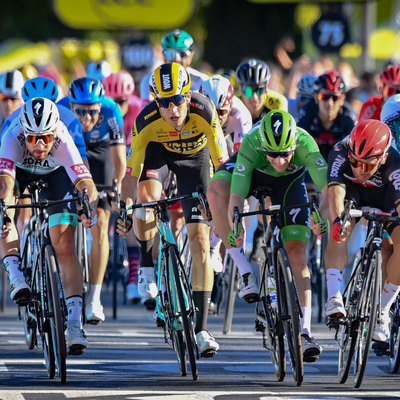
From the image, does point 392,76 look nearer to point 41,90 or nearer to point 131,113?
point 131,113

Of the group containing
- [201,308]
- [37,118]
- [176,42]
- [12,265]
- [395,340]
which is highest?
[176,42]

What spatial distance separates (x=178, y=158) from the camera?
11094mm

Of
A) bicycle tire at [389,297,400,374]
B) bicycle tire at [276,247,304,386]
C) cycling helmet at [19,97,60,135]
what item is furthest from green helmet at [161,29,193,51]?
bicycle tire at [276,247,304,386]

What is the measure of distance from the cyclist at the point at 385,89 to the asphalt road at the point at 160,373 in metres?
2.23

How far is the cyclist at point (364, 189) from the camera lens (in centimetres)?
968

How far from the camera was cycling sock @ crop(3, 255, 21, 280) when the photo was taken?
34.0 feet

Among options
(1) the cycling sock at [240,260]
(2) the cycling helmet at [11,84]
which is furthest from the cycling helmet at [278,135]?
(2) the cycling helmet at [11,84]

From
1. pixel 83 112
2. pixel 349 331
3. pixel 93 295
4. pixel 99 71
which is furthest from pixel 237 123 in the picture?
pixel 99 71

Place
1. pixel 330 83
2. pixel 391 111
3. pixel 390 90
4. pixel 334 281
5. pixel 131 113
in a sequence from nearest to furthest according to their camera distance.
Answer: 1. pixel 334 281
2. pixel 391 111
3. pixel 390 90
4. pixel 330 83
5. pixel 131 113

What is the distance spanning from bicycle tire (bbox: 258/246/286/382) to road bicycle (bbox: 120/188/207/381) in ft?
1.65

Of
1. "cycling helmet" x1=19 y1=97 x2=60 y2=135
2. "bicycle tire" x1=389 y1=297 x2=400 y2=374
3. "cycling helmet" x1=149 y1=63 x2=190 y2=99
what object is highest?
"cycling helmet" x1=149 y1=63 x2=190 y2=99

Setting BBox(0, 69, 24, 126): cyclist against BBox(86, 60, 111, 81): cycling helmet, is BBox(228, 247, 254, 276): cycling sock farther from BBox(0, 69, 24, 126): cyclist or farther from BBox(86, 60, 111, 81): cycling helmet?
BBox(86, 60, 111, 81): cycling helmet

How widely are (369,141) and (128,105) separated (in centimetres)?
613

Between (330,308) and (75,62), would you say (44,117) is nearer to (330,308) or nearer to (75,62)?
(330,308)
